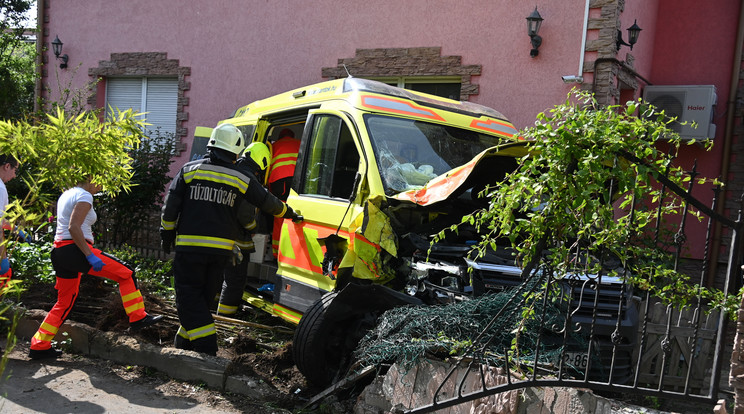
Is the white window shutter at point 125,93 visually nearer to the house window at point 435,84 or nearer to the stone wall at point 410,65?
the stone wall at point 410,65

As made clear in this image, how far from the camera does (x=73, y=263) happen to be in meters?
4.98

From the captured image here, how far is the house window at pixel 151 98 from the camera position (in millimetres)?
11828

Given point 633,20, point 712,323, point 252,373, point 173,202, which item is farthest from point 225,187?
point 633,20

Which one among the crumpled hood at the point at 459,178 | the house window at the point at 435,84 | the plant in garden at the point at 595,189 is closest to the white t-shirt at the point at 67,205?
→ the crumpled hood at the point at 459,178

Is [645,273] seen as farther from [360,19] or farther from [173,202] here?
[360,19]

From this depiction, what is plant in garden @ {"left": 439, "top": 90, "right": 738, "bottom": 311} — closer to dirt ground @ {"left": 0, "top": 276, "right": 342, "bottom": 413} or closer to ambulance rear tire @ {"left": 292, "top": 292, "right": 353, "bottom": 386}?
ambulance rear tire @ {"left": 292, "top": 292, "right": 353, "bottom": 386}

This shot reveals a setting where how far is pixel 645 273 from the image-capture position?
122 inches

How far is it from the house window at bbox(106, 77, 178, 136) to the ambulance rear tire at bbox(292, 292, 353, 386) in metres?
8.21

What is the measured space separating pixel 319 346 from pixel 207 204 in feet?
4.74

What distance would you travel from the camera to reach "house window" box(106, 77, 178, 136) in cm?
1183

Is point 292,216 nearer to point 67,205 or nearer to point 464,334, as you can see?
point 67,205

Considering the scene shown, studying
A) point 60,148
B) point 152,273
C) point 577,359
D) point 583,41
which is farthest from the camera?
point 583,41

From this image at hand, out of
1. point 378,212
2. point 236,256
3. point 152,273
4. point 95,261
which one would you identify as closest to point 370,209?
point 378,212

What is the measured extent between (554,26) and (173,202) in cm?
587
